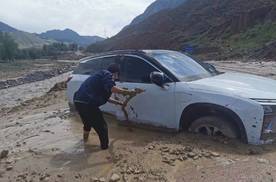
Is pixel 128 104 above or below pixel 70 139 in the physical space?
above

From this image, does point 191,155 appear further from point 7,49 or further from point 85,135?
point 7,49

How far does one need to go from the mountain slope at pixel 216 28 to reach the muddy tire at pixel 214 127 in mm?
31915

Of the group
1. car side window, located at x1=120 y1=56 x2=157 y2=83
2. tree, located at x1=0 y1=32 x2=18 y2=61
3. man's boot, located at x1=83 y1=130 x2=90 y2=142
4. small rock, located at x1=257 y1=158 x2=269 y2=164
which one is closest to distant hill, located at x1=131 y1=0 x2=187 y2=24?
tree, located at x1=0 y1=32 x2=18 y2=61

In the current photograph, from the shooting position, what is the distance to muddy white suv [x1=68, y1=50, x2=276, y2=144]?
541 cm

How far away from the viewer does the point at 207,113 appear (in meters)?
5.85

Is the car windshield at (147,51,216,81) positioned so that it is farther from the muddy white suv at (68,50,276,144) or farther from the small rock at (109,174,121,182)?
the small rock at (109,174,121,182)

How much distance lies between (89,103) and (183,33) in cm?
6220

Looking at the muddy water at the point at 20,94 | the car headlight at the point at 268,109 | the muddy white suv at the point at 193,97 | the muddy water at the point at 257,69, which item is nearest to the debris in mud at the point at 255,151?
the muddy white suv at the point at 193,97

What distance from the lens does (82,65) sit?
8227 millimetres

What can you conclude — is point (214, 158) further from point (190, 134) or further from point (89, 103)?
point (89, 103)

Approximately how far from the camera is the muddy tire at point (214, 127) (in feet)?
18.4

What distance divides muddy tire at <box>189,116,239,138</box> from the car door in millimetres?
463

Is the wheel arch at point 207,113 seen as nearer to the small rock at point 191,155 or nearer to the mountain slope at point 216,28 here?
the small rock at point 191,155

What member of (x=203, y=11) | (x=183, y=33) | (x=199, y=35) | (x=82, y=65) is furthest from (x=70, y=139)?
(x=203, y=11)
